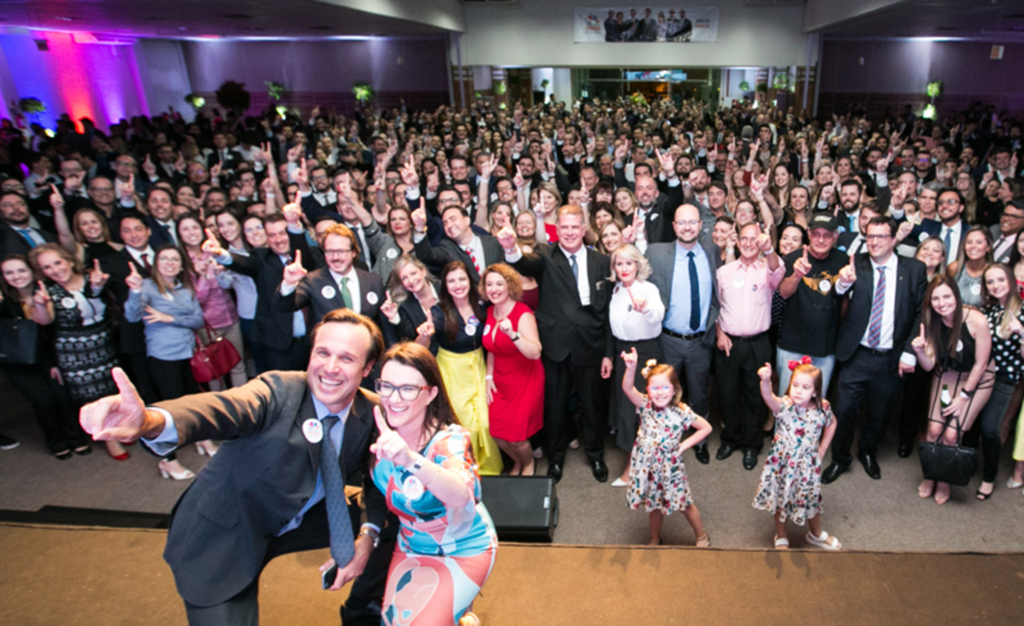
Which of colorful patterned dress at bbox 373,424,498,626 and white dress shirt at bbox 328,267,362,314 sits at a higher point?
white dress shirt at bbox 328,267,362,314

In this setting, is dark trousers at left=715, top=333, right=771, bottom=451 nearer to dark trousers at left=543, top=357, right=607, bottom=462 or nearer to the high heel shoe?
dark trousers at left=543, top=357, right=607, bottom=462

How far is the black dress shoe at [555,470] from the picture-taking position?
3.62 meters

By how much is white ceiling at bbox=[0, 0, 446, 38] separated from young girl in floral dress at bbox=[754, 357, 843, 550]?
8.66 m

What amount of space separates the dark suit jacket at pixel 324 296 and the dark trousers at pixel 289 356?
13.7 inches

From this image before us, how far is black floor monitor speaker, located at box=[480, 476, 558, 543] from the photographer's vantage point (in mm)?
2877

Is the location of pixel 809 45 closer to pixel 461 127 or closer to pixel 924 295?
pixel 461 127

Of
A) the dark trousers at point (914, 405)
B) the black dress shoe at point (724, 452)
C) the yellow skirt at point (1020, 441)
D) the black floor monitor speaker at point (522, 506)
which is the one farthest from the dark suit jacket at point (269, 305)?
the yellow skirt at point (1020, 441)

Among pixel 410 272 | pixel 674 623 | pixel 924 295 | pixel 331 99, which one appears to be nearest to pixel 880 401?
pixel 924 295

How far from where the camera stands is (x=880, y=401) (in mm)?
3332

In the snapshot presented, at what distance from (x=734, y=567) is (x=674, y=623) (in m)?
0.43

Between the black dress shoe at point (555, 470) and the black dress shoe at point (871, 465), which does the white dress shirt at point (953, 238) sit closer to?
the black dress shoe at point (871, 465)

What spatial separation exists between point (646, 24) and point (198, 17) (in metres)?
11.2

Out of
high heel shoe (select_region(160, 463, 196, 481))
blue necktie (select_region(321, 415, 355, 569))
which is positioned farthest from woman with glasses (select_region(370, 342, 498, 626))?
high heel shoe (select_region(160, 463, 196, 481))

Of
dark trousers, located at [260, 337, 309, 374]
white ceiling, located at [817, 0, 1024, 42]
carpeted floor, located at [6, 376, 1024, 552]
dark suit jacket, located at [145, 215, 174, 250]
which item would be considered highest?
white ceiling, located at [817, 0, 1024, 42]
